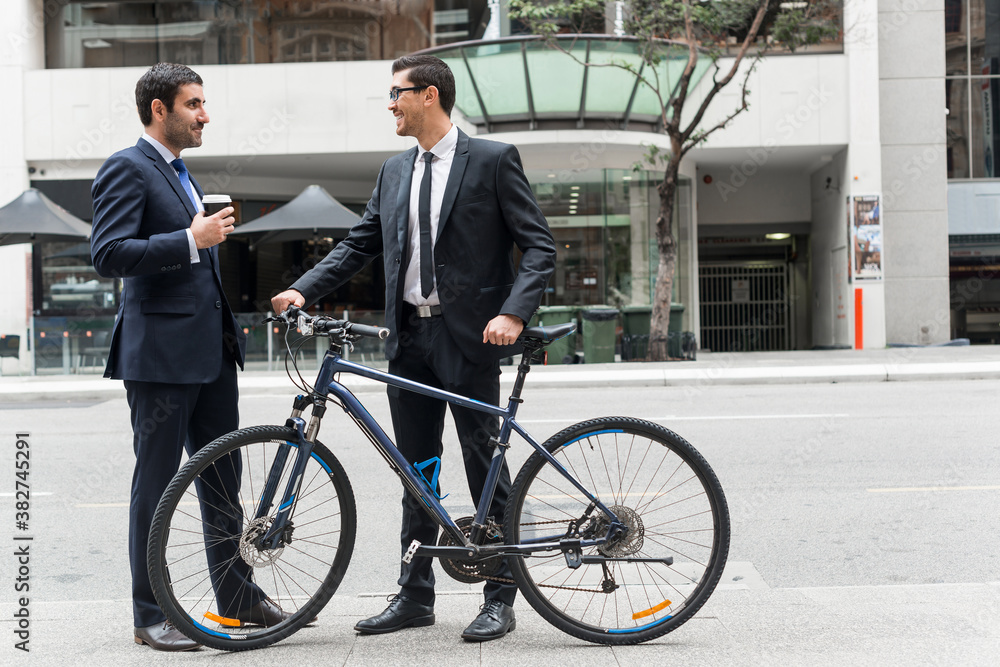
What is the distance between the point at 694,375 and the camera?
1476 centimetres

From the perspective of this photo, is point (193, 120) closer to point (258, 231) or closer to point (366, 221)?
point (366, 221)

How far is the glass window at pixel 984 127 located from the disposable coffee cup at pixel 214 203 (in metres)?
23.7

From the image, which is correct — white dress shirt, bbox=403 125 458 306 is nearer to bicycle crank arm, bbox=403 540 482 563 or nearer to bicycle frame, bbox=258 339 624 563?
bicycle frame, bbox=258 339 624 563

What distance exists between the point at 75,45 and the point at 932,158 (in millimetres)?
21163

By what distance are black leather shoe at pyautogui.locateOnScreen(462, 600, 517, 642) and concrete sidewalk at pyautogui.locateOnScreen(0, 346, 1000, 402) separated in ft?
30.1

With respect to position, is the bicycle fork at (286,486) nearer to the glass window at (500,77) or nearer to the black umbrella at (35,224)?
the black umbrella at (35,224)

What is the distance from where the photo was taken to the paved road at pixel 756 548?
10.7ft

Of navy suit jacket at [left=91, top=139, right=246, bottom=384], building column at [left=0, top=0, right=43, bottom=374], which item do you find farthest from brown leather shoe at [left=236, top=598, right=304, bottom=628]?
building column at [left=0, top=0, right=43, bottom=374]

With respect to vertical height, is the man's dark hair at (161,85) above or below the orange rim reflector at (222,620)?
above

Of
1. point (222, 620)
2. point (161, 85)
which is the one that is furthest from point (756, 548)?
point (161, 85)

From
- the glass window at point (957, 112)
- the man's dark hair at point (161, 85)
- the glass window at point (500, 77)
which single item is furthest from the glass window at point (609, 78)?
the man's dark hair at point (161, 85)

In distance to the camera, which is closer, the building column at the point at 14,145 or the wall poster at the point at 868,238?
the wall poster at the point at 868,238

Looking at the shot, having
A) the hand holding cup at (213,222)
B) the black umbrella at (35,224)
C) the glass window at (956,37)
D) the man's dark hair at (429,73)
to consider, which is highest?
the glass window at (956,37)

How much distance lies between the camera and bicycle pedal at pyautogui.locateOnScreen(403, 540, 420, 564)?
3.41 metres
